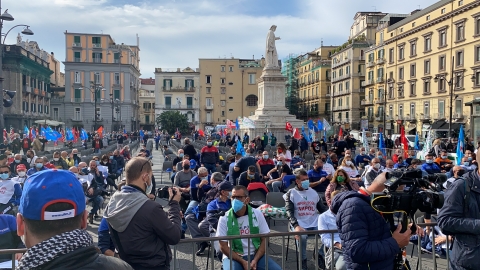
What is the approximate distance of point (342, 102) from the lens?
6925cm

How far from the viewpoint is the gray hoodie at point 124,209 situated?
11.6 ft

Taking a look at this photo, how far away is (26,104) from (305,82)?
4839 cm

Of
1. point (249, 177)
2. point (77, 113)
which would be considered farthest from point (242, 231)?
point (77, 113)

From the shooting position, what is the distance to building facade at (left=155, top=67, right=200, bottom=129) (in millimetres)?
84000

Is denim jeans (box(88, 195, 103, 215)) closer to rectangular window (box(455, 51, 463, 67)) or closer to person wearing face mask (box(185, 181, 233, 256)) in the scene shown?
person wearing face mask (box(185, 181, 233, 256))

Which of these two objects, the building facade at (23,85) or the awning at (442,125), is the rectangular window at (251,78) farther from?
the awning at (442,125)

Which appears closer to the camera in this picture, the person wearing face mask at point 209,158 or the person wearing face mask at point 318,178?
the person wearing face mask at point 318,178

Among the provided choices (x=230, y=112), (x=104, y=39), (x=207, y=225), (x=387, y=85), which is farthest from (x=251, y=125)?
(x=104, y=39)

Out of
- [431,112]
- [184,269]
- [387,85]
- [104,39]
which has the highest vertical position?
[104,39]

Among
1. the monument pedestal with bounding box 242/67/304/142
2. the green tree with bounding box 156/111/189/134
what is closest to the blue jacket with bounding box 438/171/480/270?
the monument pedestal with bounding box 242/67/304/142

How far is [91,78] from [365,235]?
79088 millimetres

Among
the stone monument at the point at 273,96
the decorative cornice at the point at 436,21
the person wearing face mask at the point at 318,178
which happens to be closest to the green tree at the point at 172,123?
the stone monument at the point at 273,96

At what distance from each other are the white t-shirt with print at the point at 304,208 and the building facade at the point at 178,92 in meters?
76.8

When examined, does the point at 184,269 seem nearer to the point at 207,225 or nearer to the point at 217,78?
the point at 207,225
